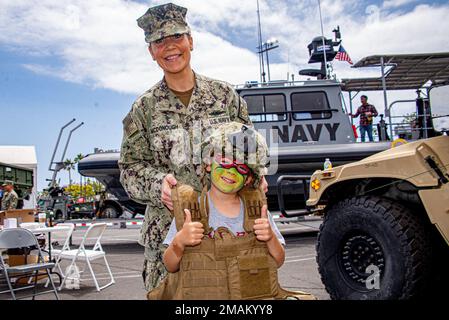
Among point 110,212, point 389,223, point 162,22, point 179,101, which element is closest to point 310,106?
point 110,212

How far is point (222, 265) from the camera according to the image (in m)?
1.37

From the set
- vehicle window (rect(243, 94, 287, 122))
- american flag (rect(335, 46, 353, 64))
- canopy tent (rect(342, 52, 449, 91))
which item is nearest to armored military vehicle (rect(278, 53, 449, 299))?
canopy tent (rect(342, 52, 449, 91))

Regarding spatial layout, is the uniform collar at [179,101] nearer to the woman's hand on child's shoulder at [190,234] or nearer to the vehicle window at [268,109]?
the woman's hand on child's shoulder at [190,234]

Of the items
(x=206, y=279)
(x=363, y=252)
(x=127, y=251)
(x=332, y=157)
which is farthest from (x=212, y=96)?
(x=127, y=251)

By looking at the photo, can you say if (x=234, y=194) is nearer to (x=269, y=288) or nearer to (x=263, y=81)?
(x=269, y=288)

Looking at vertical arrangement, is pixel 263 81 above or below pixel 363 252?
above

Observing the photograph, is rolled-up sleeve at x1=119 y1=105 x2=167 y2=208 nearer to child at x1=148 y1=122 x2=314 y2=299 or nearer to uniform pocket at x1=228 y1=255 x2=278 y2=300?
child at x1=148 y1=122 x2=314 y2=299

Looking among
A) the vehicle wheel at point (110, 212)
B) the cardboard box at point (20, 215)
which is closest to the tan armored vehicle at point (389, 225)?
the cardboard box at point (20, 215)

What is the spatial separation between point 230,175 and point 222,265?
0.88 feet

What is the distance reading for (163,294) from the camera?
1.45 metres

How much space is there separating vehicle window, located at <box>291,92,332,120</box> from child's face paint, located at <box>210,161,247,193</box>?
7.01m

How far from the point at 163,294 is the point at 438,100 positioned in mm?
1959

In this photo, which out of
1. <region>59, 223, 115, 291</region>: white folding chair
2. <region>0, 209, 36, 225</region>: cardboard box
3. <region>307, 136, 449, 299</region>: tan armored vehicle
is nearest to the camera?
<region>307, 136, 449, 299</region>: tan armored vehicle

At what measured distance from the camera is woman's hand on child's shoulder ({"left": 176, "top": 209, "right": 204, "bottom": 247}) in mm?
1336
